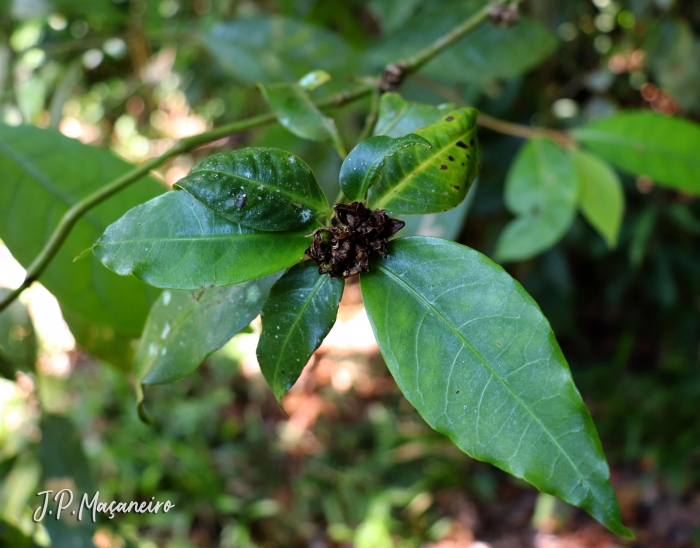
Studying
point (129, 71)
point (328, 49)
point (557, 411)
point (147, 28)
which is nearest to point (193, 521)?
point (129, 71)

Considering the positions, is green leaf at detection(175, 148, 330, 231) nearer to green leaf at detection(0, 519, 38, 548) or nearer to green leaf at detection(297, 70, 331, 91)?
green leaf at detection(297, 70, 331, 91)

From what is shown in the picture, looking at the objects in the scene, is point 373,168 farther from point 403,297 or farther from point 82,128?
point 82,128

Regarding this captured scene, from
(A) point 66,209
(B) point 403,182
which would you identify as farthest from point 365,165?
(A) point 66,209

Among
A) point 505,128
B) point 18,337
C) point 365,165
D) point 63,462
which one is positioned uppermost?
point 365,165

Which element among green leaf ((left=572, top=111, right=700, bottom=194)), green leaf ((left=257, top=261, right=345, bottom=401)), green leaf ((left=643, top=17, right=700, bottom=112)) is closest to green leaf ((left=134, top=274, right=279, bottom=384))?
green leaf ((left=257, top=261, right=345, bottom=401))

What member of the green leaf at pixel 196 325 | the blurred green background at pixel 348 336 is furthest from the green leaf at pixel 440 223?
the green leaf at pixel 196 325

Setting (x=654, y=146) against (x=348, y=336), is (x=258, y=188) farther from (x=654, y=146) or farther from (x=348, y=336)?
(x=348, y=336)

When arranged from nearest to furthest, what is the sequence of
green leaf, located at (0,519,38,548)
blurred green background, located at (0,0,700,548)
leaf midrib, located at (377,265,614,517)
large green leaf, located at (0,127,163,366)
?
1. leaf midrib, located at (377,265,614,517)
2. large green leaf, located at (0,127,163,366)
3. green leaf, located at (0,519,38,548)
4. blurred green background, located at (0,0,700,548)
